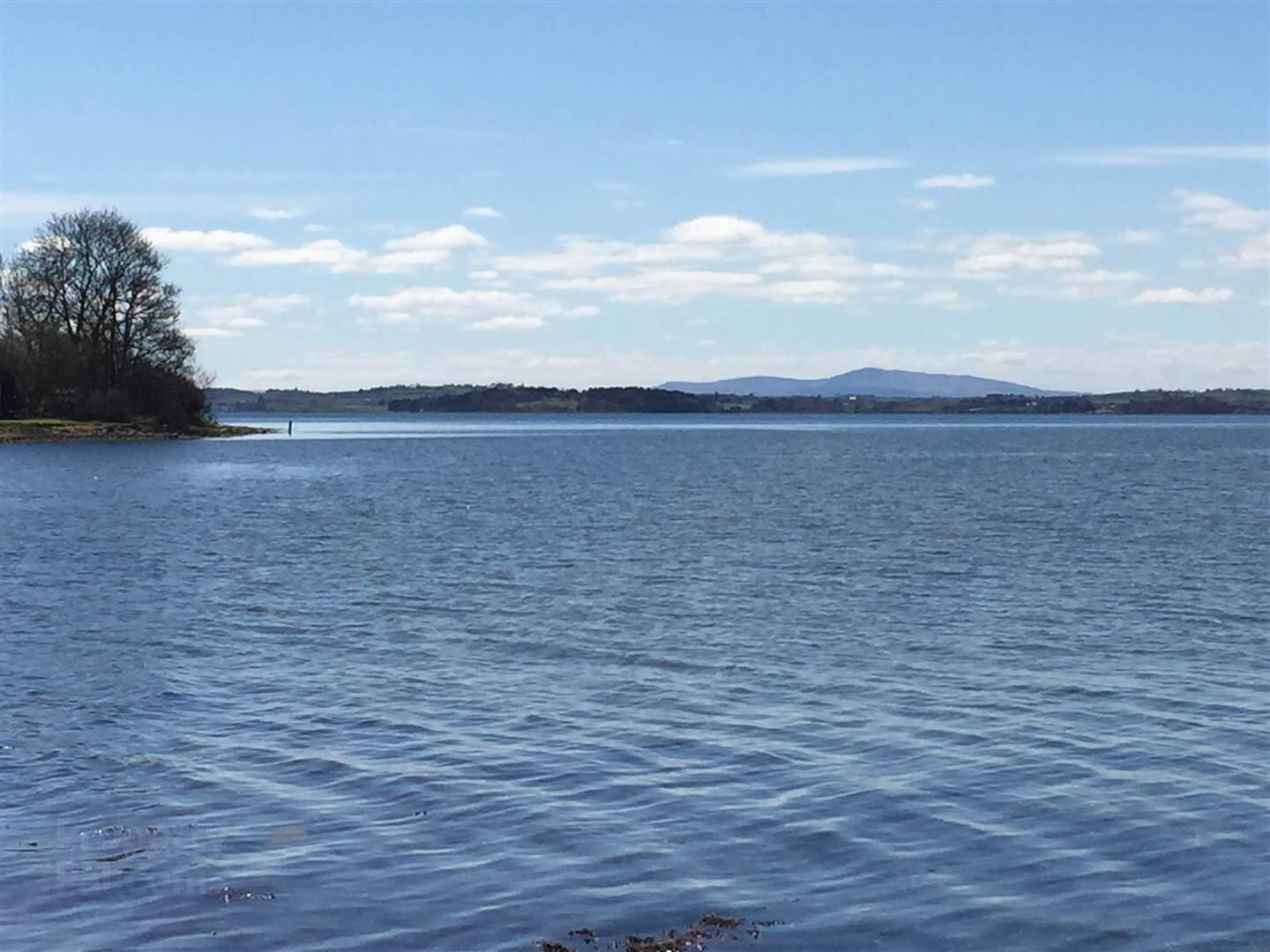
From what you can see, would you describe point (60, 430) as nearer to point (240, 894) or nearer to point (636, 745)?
point (636, 745)

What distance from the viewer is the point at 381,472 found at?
10406cm

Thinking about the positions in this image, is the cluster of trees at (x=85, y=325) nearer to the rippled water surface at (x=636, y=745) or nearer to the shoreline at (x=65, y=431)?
the shoreline at (x=65, y=431)

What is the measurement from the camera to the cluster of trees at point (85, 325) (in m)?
123

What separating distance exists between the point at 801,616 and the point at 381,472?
76630 mm

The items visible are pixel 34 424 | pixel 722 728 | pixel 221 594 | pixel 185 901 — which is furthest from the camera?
pixel 34 424

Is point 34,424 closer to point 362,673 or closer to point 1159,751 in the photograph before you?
point 362,673

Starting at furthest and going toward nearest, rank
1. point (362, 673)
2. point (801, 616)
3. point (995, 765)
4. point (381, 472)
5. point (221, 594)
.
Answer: point (381, 472), point (221, 594), point (801, 616), point (362, 673), point (995, 765)

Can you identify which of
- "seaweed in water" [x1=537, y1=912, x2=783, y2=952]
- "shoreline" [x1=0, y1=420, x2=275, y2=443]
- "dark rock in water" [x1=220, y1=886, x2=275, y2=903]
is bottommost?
"dark rock in water" [x1=220, y1=886, x2=275, y2=903]

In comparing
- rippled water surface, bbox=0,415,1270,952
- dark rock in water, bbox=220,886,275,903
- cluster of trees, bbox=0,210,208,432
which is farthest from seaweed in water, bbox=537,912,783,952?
cluster of trees, bbox=0,210,208,432

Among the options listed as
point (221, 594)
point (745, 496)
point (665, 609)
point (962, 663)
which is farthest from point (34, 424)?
point (962, 663)

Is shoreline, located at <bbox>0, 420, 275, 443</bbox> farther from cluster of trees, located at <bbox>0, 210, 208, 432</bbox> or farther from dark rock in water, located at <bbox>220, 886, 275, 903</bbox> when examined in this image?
dark rock in water, located at <bbox>220, 886, 275, 903</bbox>

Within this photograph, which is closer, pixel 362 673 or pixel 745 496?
pixel 362 673

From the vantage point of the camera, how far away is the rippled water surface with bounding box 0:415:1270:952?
12.5 metres

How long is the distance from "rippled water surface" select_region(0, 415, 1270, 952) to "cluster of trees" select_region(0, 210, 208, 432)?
84.0 meters
